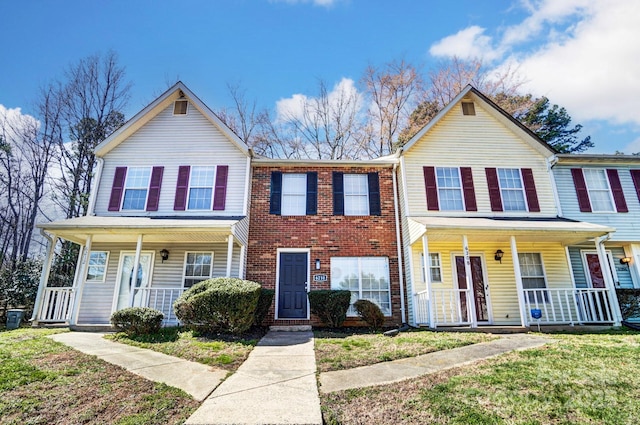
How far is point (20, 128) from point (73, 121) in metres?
3.17

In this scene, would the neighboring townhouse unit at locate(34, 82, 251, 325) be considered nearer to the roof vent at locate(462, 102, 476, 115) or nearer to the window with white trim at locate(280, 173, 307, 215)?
the window with white trim at locate(280, 173, 307, 215)

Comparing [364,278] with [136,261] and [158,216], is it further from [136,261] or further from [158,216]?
[158,216]

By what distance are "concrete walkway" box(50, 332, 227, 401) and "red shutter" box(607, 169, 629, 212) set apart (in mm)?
14202

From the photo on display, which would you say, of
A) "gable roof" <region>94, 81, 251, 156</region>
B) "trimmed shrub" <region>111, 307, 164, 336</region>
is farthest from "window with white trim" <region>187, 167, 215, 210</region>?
"trimmed shrub" <region>111, 307, 164, 336</region>

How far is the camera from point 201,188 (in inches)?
450

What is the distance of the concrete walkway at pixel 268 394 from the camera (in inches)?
142

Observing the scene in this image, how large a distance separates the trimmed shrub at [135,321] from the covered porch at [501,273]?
7.29 meters

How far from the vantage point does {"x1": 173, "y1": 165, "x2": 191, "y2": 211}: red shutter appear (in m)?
11.2

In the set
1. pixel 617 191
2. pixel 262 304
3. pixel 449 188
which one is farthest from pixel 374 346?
pixel 617 191

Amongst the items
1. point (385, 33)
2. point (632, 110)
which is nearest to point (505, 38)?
point (385, 33)

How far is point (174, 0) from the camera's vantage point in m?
9.26

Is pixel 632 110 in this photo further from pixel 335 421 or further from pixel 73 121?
pixel 73 121

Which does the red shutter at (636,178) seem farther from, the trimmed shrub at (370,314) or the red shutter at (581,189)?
the trimmed shrub at (370,314)

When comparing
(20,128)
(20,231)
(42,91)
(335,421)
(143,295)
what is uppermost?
(42,91)
